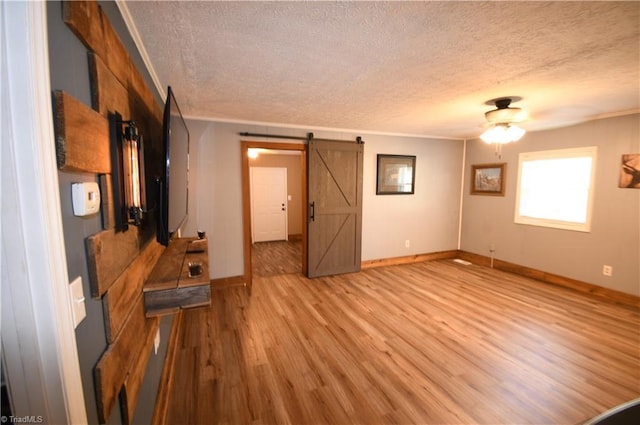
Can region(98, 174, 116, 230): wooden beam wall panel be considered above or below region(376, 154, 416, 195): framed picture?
below

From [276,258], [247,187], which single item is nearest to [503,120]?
[247,187]

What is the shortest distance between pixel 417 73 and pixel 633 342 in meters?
3.25

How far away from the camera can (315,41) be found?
1.59 m

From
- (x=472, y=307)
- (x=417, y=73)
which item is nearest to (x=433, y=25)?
(x=417, y=73)

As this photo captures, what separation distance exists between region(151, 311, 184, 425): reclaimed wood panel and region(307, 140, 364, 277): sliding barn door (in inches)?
81.7

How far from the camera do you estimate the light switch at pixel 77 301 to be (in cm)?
71

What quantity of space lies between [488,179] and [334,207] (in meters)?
2.95

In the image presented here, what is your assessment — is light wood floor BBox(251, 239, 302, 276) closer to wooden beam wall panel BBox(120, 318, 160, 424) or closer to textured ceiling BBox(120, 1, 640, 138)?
textured ceiling BBox(120, 1, 640, 138)

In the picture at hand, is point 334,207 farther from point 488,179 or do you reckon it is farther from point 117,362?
point 117,362

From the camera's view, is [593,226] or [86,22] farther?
[593,226]

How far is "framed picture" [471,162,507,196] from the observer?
4.55 meters

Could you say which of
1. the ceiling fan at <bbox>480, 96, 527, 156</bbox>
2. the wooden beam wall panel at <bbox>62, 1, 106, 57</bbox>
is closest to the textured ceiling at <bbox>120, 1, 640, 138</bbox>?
the ceiling fan at <bbox>480, 96, 527, 156</bbox>

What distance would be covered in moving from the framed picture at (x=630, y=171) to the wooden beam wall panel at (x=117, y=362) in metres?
5.13

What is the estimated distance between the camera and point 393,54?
174cm
